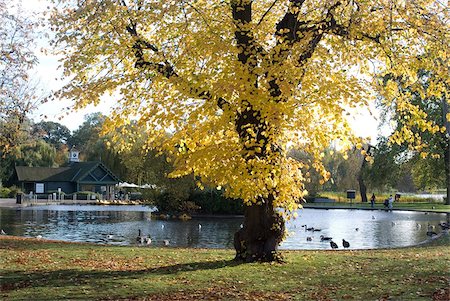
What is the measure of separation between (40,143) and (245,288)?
217 ft

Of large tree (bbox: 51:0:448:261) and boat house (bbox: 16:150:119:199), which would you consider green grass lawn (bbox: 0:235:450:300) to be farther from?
boat house (bbox: 16:150:119:199)

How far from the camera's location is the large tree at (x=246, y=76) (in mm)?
10219

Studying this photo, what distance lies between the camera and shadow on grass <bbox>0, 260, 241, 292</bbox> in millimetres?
9234

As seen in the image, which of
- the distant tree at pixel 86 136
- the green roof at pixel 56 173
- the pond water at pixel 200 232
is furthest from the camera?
the distant tree at pixel 86 136

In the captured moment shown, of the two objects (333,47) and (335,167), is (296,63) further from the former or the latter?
(335,167)

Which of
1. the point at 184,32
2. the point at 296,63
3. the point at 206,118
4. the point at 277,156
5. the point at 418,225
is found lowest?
the point at 418,225

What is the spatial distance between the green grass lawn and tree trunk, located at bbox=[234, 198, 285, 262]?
1.36ft

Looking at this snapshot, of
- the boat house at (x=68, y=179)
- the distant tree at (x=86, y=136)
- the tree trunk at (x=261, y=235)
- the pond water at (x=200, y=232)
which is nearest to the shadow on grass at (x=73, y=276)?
the tree trunk at (x=261, y=235)

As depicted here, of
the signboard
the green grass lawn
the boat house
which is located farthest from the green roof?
the green grass lawn

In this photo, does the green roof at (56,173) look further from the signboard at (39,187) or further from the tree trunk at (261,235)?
the tree trunk at (261,235)

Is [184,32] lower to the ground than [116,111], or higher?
higher

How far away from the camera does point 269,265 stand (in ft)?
38.7

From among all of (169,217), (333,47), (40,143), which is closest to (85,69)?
(333,47)

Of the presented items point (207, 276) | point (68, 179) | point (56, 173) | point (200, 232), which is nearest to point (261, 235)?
point (207, 276)
